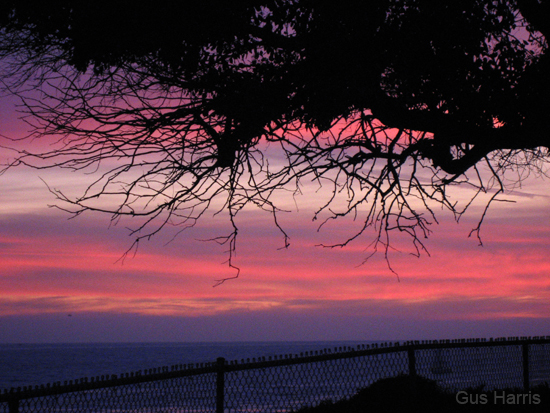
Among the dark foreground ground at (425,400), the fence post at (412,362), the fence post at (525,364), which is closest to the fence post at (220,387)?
the dark foreground ground at (425,400)

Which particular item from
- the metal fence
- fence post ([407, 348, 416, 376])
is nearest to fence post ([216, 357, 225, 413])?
the metal fence

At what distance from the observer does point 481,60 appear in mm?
7828

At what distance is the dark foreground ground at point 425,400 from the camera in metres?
8.83

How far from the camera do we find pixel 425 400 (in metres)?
9.18

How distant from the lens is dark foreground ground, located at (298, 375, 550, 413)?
8.83 m

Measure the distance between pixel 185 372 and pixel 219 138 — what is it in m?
2.67

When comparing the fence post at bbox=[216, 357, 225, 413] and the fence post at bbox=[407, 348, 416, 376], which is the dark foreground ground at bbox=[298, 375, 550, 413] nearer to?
the fence post at bbox=[407, 348, 416, 376]

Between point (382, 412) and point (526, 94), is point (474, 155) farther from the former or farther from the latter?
point (382, 412)

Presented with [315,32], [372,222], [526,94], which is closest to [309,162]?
[372,222]

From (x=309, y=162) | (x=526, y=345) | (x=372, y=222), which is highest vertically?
(x=309, y=162)

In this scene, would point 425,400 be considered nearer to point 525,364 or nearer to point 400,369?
point 400,369

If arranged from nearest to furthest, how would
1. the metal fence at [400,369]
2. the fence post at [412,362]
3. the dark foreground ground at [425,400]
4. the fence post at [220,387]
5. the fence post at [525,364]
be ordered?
the fence post at [220,387]
the metal fence at [400,369]
the fence post at [412,362]
the dark foreground ground at [425,400]
the fence post at [525,364]

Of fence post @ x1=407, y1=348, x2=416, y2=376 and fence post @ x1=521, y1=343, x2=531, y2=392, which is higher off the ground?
fence post @ x1=407, y1=348, x2=416, y2=376

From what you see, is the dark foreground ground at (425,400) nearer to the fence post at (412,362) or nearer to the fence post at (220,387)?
the fence post at (412,362)
